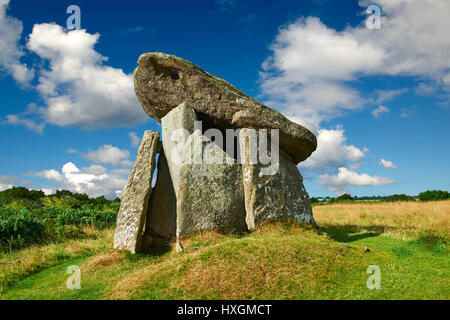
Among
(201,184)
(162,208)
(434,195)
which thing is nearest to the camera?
(201,184)

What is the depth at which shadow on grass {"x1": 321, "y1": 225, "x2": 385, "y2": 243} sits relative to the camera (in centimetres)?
1210

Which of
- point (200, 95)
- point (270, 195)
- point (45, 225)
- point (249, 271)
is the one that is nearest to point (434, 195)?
point (270, 195)

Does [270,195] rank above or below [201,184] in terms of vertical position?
below

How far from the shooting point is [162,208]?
10.7 m

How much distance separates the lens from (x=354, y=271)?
723cm

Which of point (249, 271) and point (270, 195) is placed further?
point (270, 195)

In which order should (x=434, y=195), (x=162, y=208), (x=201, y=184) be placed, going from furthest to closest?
(x=434, y=195), (x=162, y=208), (x=201, y=184)

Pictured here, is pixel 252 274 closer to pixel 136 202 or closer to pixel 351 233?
pixel 136 202

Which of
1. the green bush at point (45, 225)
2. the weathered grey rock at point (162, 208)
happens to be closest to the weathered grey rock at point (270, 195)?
the weathered grey rock at point (162, 208)

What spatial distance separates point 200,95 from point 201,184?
3.14 m

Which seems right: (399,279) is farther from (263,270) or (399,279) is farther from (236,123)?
(236,123)

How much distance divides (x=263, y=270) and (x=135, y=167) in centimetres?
537

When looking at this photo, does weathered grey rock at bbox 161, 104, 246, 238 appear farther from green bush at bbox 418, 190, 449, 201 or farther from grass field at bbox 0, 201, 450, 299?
green bush at bbox 418, 190, 449, 201

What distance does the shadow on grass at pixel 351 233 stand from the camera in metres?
12.1
